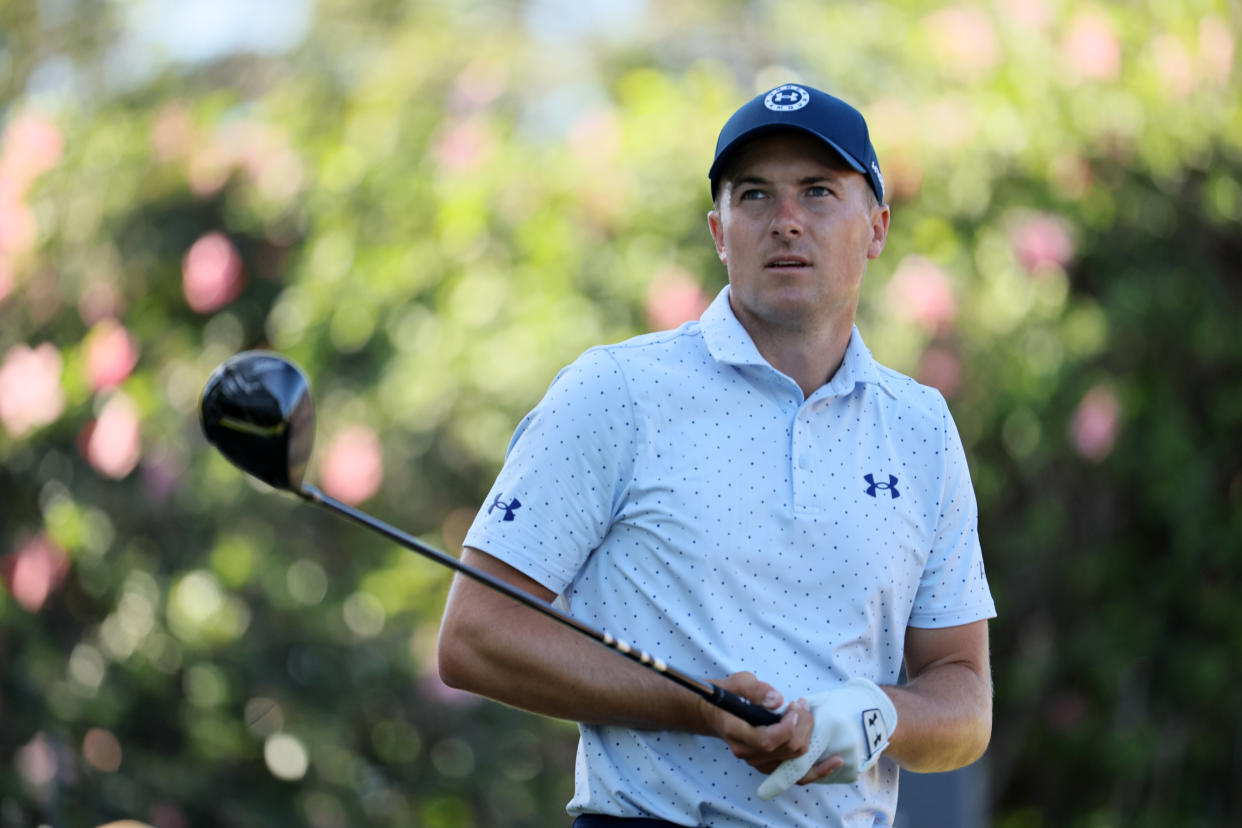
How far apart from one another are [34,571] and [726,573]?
3.38m

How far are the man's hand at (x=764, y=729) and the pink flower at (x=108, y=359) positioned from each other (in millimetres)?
3353

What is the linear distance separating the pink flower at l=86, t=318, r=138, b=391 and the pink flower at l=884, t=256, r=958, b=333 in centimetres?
253

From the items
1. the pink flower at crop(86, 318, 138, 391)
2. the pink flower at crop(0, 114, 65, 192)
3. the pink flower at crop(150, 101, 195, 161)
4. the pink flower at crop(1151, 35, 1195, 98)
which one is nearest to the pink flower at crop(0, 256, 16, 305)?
the pink flower at crop(0, 114, 65, 192)

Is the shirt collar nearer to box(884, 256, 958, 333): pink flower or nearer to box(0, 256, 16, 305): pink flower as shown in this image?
box(884, 256, 958, 333): pink flower

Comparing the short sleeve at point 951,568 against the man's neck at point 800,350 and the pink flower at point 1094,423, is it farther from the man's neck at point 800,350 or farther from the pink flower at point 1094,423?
the pink flower at point 1094,423

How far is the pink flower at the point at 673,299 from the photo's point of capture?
489 cm

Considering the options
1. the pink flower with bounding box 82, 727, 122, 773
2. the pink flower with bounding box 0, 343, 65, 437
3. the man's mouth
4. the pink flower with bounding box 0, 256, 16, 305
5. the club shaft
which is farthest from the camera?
the pink flower with bounding box 0, 256, 16, 305

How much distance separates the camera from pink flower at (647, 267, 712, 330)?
4887 millimetres

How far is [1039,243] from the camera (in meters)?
5.15

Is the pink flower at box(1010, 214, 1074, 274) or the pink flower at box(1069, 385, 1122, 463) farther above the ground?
the pink flower at box(1010, 214, 1074, 274)

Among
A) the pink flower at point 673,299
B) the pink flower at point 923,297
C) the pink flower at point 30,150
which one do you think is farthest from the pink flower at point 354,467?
the pink flower at point 923,297

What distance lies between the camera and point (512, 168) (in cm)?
532

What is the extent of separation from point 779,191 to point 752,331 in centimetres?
23

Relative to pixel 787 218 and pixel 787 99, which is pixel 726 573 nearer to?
pixel 787 218
